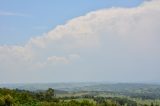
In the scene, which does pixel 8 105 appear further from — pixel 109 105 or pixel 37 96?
pixel 109 105

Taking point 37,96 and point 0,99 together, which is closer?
point 0,99

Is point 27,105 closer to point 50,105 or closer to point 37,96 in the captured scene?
point 50,105

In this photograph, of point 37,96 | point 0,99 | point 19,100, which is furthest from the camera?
point 37,96

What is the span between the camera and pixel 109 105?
643ft

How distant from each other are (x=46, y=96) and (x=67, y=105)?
3534 centimetres

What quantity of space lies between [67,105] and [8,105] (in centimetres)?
3470

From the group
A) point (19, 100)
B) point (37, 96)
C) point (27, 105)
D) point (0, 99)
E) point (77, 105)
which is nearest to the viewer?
point (0, 99)

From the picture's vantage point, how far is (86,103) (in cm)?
17250

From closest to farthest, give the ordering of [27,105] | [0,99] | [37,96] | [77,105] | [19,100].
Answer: [0,99] → [27,105] → [19,100] → [77,105] → [37,96]

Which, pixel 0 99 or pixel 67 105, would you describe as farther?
pixel 67 105

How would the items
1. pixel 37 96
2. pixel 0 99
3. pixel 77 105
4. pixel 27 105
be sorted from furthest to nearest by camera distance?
pixel 37 96
pixel 77 105
pixel 27 105
pixel 0 99

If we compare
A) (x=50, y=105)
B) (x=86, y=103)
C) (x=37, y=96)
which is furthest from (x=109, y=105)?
(x=50, y=105)

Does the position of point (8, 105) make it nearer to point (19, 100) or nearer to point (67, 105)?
point (19, 100)

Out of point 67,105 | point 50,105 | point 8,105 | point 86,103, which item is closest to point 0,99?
point 8,105
